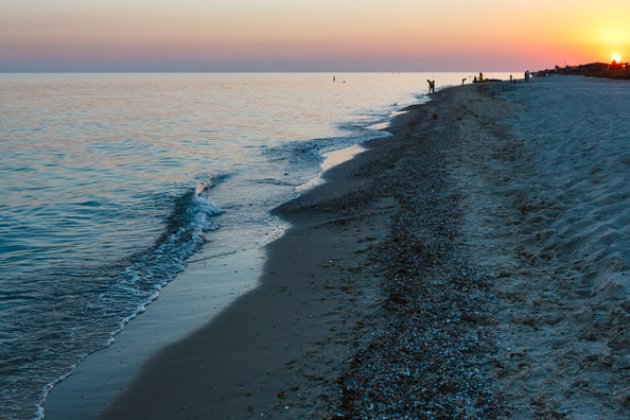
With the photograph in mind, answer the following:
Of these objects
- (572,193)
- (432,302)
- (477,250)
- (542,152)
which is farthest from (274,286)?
(542,152)

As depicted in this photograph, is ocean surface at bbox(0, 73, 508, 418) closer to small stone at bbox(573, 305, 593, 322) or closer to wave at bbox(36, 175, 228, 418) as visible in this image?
wave at bbox(36, 175, 228, 418)

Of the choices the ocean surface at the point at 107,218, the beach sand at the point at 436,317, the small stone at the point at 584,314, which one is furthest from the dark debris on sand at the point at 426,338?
the ocean surface at the point at 107,218

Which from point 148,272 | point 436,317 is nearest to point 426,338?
point 436,317

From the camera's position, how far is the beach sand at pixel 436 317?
18.9 feet

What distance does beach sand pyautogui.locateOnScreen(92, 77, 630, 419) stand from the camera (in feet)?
18.9

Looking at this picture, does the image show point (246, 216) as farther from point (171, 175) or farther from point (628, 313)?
point (628, 313)

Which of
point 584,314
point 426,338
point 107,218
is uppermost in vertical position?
point 107,218

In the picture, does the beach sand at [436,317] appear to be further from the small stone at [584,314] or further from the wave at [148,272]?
the wave at [148,272]

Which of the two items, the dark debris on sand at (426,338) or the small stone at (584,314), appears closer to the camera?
the dark debris on sand at (426,338)

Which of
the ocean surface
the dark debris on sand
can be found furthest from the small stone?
the ocean surface

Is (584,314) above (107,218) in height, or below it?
below

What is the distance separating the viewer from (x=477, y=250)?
10297 mm

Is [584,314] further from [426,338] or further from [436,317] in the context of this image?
[426,338]

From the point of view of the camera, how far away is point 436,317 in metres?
7.61
